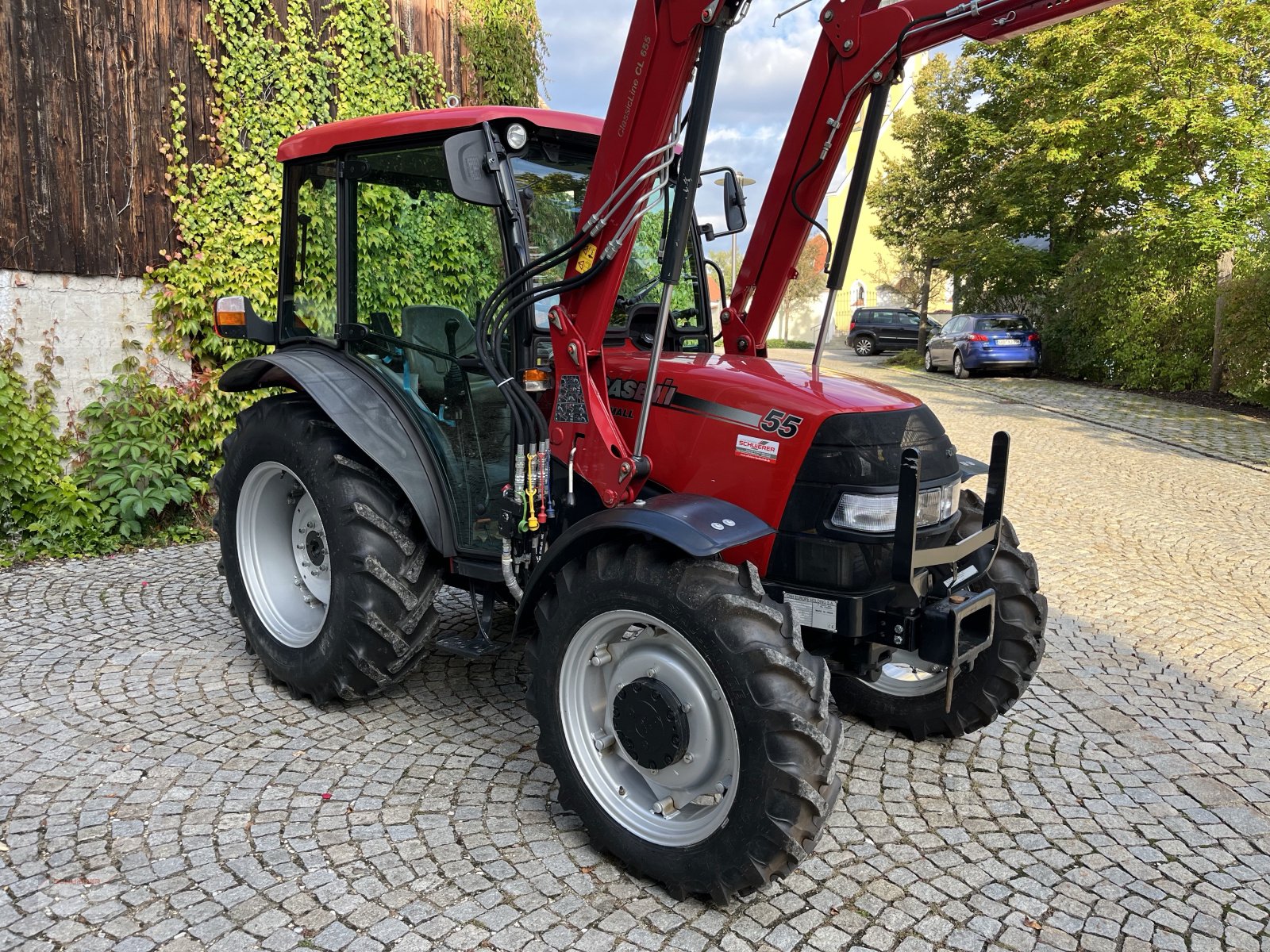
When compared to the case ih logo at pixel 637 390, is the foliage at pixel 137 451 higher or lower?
lower

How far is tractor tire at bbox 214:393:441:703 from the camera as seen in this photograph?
12.2ft

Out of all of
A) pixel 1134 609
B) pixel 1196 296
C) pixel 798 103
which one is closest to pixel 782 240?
pixel 798 103

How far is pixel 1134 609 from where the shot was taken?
19.0ft

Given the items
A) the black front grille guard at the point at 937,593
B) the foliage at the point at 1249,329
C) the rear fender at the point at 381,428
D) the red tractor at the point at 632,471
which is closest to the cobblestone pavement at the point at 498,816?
the red tractor at the point at 632,471

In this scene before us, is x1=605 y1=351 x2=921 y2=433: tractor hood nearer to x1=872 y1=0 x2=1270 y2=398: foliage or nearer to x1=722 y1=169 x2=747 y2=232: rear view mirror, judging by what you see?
x1=722 y1=169 x2=747 y2=232: rear view mirror

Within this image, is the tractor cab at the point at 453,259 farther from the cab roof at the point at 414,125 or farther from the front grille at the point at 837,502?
the front grille at the point at 837,502

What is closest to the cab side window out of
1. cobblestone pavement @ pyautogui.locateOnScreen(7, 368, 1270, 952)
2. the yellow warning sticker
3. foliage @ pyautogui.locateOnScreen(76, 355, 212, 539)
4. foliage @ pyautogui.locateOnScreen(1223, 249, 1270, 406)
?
the yellow warning sticker

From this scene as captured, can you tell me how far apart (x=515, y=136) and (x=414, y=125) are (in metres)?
0.56

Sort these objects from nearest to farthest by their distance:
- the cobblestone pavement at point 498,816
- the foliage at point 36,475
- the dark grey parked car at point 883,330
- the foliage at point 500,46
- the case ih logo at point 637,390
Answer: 1. the cobblestone pavement at point 498,816
2. the case ih logo at point 637,390
3. the foliage at point 36,475
4. the foliage at point 500,46
5. the dark grey parked car at point 883,330

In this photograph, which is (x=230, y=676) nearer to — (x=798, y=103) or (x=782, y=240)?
(x=782, y=240)

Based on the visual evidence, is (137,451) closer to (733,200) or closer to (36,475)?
(36,475)

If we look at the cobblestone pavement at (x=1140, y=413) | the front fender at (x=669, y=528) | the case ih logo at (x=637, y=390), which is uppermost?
the case ih logo at (x=637, y=390)

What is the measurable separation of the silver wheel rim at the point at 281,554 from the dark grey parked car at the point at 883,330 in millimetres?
26685

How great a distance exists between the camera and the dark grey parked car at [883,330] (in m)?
29.3
